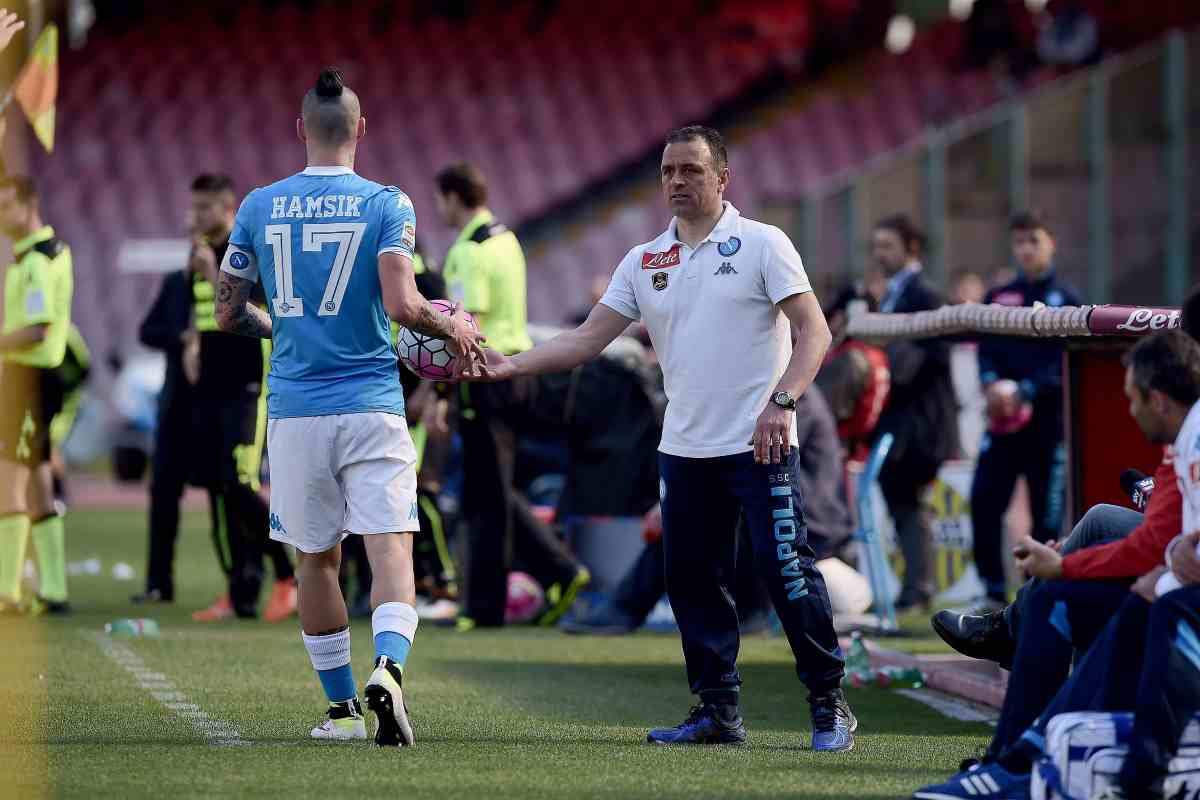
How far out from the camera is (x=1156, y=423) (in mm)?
4578

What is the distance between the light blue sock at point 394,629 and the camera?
18.7 ft

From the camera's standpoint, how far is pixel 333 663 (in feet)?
19.6

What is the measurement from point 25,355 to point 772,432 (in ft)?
18.2

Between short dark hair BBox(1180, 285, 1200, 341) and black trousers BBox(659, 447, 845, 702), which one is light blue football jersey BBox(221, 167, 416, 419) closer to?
black trousers BBox(659, 447, 845, 702)

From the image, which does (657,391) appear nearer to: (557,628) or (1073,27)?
(557,628)

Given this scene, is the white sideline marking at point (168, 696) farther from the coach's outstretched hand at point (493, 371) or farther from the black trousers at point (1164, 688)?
the black trousers at point (1164, 688)

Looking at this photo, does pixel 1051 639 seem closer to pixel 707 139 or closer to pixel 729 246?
pixel 729 246

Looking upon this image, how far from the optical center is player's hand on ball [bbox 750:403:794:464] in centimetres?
565

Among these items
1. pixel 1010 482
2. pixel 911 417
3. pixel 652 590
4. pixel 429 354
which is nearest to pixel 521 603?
pixel 652 590

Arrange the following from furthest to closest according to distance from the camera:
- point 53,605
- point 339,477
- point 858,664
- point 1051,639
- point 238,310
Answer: point 53,605 < point 858,664 < point 238,310 < point 339,477 < point 1051,639

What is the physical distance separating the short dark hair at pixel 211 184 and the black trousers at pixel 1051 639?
19.8 feet

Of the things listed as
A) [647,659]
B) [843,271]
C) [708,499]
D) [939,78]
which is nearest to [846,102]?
[939,78]

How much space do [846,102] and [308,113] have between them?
24163mm

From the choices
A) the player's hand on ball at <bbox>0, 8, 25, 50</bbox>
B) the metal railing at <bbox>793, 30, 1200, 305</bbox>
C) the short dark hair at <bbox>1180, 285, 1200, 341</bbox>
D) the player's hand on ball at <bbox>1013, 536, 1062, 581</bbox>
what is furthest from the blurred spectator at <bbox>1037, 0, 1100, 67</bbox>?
the player's hand on ball at <bbox>1013, 536, 1062, 581</bbox>
